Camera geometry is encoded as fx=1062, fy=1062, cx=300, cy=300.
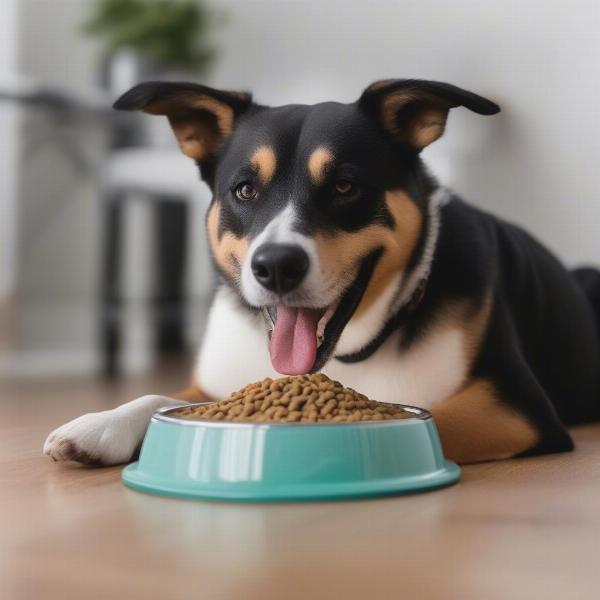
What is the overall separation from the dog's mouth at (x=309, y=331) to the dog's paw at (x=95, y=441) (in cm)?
28

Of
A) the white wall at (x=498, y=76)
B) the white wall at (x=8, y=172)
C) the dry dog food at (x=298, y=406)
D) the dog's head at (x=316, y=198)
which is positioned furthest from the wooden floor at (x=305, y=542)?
the white wall at (x=8, y=172)

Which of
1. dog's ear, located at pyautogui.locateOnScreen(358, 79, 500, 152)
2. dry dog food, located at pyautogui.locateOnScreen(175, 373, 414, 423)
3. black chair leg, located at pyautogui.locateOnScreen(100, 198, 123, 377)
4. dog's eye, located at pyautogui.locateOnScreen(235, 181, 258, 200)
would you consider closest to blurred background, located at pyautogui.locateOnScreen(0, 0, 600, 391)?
black chair leg, located at pyautogui.locateOnScreen(100, 198, 123, 377)

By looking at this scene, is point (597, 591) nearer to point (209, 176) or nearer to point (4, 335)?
point (209, 176)

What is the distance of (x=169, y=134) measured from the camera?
475 centimetres

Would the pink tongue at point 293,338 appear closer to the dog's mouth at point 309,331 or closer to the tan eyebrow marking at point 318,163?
the dog's mouth at point 309,331

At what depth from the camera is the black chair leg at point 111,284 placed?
4395 millimetres

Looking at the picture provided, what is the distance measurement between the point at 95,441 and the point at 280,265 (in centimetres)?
42

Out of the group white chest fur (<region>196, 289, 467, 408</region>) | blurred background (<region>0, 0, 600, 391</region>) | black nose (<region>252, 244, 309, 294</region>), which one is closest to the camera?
black nose (<region>252, 244, 309, 294</region>)

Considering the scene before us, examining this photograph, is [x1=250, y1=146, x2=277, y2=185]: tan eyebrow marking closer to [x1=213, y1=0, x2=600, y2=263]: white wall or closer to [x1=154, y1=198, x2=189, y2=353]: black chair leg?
[x1=213, y1=0, x2=600, y2=263]: white wall

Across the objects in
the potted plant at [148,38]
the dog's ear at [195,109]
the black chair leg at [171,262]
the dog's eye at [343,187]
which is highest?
the potted plant at [148,38]

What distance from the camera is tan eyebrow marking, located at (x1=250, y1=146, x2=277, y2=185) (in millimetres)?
1859

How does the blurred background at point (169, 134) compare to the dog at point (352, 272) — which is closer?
the dog at point (352, 272)

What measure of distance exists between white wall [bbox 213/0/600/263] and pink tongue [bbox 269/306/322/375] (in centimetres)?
290

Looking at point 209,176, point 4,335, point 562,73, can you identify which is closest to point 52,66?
point 4,335
